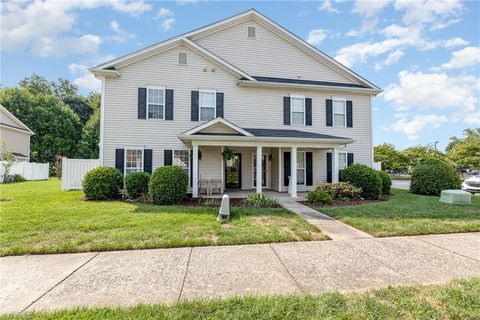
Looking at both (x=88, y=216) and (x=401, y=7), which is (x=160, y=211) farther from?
(x=401, y=7)

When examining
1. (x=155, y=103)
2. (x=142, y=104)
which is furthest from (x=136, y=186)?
(x=155, y=103)

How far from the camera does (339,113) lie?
1452cm

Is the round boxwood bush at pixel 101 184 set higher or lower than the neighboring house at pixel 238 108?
lower

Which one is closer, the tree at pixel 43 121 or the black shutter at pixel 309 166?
the black shutter at pixel 309 166

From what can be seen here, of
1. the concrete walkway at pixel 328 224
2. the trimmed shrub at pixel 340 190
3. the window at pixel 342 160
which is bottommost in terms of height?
the concrete walkway at pixel 328 224

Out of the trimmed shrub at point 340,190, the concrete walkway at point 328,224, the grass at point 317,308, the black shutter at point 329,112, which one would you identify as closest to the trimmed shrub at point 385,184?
the trimmed shrub at point 340,190

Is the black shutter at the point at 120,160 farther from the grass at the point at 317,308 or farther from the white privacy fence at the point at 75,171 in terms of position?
the grass at the point at 317,308

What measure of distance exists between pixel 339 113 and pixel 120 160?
12.1 metres

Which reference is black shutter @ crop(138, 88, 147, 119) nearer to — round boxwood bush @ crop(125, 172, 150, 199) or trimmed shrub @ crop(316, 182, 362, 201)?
round boxwood bush @ crop(125, 172, 150, 199)

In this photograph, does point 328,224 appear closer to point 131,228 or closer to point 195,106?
point 131,228

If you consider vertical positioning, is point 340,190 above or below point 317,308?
above

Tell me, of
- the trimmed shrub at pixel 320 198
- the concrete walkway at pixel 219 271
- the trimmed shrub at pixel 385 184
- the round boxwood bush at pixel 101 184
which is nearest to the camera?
the concrete walkway at pixel 219 271

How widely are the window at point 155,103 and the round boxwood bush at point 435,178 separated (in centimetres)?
1380

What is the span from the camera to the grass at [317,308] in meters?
2.75
